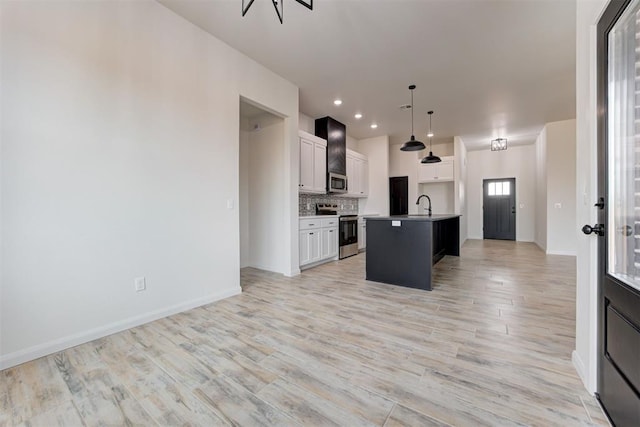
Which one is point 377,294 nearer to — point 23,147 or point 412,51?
point 412,51

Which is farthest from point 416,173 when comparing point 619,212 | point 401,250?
point 619,212

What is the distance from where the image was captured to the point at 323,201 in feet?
19.3

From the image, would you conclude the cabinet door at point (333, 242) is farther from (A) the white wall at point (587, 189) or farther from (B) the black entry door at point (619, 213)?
(B) the black entry door at point (619, 213)

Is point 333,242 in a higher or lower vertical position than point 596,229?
lower

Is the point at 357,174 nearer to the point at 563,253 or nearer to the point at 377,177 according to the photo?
the point at 377,177

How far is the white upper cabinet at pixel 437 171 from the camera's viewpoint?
7.15m

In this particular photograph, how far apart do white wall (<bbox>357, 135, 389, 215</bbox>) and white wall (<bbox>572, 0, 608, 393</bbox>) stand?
5187mm

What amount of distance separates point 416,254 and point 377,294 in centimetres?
74

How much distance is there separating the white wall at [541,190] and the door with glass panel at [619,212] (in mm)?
6149

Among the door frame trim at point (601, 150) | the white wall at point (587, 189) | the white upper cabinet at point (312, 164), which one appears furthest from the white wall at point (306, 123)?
the door frame trim at point (601, 150)

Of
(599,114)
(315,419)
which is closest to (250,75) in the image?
(599,114)

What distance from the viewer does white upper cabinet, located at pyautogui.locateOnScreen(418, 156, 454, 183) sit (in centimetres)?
715

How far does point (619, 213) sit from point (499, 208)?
8334mm

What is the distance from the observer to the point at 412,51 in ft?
10.6
